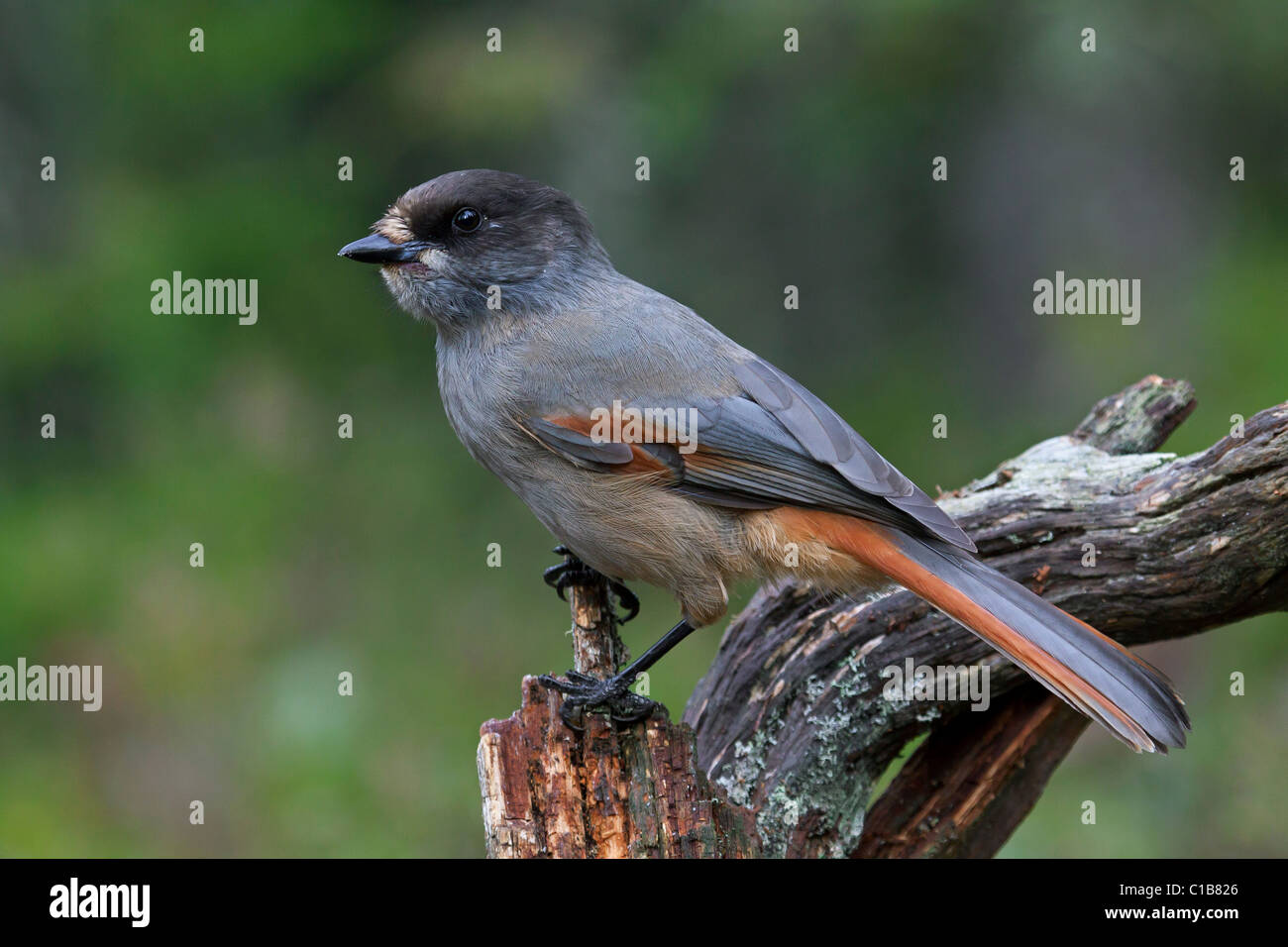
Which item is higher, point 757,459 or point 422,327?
point 422,327

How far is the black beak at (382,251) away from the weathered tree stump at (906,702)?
1.41 m

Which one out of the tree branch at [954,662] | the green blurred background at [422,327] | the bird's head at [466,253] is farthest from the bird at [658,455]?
the green blurred background at [422,327]

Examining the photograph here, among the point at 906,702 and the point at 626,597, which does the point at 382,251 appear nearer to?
the point at 626,597

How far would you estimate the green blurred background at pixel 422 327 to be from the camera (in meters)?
6.92

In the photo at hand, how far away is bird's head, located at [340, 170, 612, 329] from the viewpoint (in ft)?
15.6

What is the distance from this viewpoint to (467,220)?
478 cm

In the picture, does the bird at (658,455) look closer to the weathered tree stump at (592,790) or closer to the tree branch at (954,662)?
the weathered tree stump at (592,790)

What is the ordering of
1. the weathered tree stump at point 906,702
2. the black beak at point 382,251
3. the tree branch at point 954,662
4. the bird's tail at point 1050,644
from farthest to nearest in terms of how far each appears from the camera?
the black beak at point 382,251, the tree branch at point 954,662, the weathered tree stump at point 906,702, the bird's tail at point 1050,644

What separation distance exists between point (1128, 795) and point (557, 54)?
197 inches

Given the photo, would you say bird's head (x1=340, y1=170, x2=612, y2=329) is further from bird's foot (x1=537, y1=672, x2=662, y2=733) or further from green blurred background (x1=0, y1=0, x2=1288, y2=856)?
green blurred background (x1=0, y1=0, x2=1288, y2=856)

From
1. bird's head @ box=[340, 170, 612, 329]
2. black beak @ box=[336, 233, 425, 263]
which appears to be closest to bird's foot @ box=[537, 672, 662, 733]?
bird's head @ box=[340, 170, 612, 329]

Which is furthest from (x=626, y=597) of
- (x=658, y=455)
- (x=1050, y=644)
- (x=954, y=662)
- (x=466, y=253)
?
(x=1050, y=644)

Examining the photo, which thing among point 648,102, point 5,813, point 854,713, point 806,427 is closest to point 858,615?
point 854,713

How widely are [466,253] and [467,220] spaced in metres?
0.12
